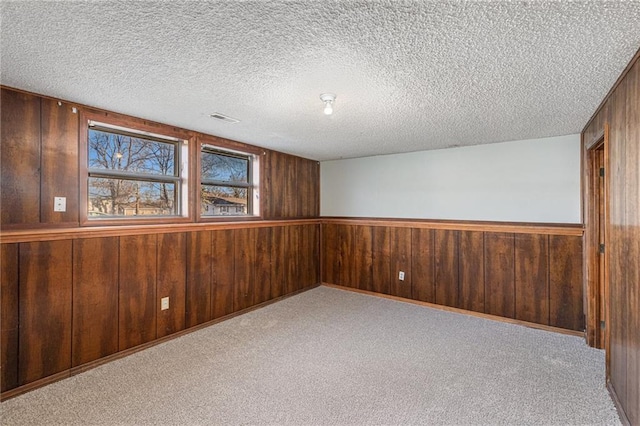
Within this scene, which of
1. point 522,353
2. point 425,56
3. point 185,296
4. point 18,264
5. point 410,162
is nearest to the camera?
point 425,56

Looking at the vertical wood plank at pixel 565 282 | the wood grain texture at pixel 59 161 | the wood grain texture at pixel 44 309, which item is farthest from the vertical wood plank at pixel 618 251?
the wood grain texture at pixel 59 161

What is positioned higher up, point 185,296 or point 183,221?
point 183,221

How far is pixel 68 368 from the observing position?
245cm

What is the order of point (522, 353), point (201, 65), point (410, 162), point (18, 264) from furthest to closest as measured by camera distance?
1. point (410, 162)
2. point (522, 353)
3. point (18, 264)
4. point (201, 65)

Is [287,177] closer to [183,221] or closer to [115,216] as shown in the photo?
[183,221]

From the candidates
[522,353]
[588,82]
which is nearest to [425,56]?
[588,82]

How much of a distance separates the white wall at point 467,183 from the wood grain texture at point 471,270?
367 millimetres

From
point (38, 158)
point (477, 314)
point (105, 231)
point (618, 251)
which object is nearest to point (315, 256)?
point (477, 314)

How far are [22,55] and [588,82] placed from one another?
11.4ft

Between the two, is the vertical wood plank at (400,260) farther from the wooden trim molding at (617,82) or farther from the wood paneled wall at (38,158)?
the wood paneled wall at (38,158)

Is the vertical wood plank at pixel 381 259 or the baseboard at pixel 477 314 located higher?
the vertical wood plank at pixel 381 259

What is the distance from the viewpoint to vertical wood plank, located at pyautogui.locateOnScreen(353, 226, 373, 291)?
16.0ft

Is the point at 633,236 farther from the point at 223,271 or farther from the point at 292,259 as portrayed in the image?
the point at 292,259

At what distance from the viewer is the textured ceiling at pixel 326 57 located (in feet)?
4.46
